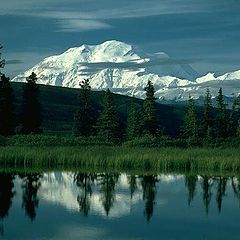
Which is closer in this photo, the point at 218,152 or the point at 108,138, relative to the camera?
the point at 218,152

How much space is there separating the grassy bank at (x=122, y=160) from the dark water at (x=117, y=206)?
12.3ft

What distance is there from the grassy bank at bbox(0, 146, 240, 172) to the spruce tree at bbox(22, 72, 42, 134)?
29609 millimetres

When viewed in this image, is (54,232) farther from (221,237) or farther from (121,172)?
(121,172)

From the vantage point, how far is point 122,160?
50750 millimetres

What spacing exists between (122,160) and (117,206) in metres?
17.2

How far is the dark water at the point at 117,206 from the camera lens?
26984 mm

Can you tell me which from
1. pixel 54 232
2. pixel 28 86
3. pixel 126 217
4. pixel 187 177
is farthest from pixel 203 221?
pixel 28 86

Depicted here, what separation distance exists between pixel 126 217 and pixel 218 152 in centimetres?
2602

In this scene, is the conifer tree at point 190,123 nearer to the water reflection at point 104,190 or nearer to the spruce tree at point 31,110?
the spruce tree at point 31,110

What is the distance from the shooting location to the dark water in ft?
88.5

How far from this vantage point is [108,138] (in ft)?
265

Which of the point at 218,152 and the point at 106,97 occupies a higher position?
the point at 106,97

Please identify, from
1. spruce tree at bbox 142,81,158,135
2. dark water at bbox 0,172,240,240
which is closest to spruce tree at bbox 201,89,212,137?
spruce tree at bbox 142,81,158,135

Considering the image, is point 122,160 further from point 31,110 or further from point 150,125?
point 31,110
